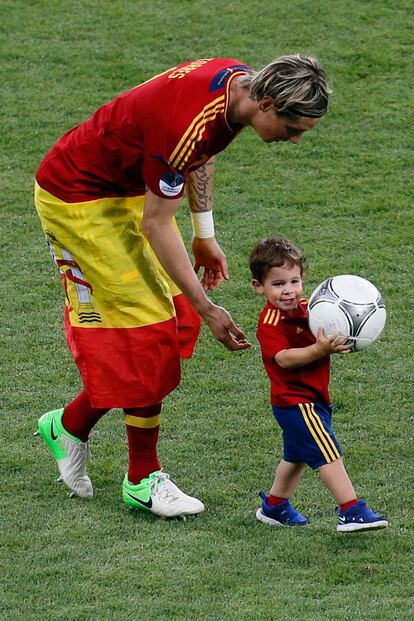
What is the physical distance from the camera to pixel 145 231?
184 inches

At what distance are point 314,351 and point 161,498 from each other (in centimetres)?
97

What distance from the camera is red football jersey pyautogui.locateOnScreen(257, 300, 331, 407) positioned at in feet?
16.2

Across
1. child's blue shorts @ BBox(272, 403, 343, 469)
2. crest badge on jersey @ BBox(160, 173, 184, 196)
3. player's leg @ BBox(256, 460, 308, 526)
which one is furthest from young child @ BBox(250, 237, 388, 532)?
crest badge on jersey @ BBox(160, 173, 184, 196)

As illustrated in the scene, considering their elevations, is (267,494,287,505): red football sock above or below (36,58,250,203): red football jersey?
below

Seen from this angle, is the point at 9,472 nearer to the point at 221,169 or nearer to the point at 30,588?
the point at 30,588

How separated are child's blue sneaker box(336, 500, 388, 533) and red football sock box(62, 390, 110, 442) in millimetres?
1228

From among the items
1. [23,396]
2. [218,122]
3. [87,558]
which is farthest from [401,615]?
[23,396]

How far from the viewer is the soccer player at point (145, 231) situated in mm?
4527

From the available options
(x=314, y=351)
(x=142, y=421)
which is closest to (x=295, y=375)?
(x=314, y=351)

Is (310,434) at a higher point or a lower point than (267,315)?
lower

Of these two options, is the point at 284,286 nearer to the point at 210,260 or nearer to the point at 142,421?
the point at 210,260

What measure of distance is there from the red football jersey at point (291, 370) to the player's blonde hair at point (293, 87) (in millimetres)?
837

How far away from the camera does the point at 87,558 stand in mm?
Result: 4836

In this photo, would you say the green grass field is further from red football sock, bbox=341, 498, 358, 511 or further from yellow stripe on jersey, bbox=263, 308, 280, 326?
yellow stripe on jersey, bbox=263, 308, 280, 326
